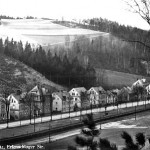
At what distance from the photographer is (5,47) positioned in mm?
46844

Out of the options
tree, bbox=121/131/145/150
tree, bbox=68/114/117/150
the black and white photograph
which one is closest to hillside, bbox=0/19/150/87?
the black and white photograph

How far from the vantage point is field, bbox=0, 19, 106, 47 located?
5175 centimetres

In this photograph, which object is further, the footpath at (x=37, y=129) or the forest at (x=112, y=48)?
the forest at (x=112, y=48)

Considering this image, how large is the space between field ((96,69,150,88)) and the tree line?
1.87m

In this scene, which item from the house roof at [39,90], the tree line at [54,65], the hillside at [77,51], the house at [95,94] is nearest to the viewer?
the house roof at [39,90]

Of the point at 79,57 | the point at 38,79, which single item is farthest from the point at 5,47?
the point at 79,57

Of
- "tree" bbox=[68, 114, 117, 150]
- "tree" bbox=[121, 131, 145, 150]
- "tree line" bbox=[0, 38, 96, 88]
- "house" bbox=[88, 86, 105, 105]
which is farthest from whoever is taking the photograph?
"tree line" bbox=[0, 38, 96, 88]

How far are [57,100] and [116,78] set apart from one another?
15.0 meters

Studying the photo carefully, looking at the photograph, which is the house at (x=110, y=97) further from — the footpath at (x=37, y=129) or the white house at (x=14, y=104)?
the white house at (x=14, y=104)

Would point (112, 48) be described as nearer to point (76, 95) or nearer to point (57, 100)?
point (76, 95)

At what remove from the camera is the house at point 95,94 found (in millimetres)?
42500

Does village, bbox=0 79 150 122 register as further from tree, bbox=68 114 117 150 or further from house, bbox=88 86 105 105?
tree, bbox=68 114 117 150

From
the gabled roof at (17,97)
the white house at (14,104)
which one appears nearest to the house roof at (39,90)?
the gabled roof at (17,97)

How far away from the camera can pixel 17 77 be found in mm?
39781
